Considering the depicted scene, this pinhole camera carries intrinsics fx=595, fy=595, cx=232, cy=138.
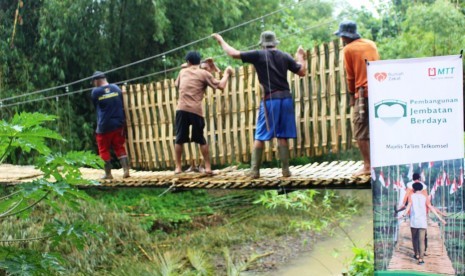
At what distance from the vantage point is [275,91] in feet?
13.7

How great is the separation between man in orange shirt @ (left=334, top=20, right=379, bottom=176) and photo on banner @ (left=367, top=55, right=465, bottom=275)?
0.63 metres

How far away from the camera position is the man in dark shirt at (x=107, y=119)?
541cm

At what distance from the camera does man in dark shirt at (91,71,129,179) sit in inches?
213

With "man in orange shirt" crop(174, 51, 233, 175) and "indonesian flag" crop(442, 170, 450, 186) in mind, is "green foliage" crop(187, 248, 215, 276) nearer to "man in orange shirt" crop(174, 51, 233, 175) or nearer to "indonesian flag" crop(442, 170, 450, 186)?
"man in orange shirt" crop(174, 51, 233, 175)

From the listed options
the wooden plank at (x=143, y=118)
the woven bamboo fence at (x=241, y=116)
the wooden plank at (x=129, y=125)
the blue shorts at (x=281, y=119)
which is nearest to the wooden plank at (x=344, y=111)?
the woven bamboo fence at (x=241, y=116)

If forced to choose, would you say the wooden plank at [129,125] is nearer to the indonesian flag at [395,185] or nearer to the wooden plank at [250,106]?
the wooden plank at [250,106]

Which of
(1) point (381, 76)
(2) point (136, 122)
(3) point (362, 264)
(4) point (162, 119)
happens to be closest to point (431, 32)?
(4) point (162, 119)

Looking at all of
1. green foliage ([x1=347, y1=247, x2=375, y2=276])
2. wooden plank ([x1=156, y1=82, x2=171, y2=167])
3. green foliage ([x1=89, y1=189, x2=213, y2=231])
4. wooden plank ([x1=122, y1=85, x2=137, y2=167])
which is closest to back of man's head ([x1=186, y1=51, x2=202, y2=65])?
wooden plank ([x1=156, y1=82, x2=171, y2=167])

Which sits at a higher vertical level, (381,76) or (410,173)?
(381,76)

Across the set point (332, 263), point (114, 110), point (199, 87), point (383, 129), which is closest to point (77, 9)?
point (114, 110)

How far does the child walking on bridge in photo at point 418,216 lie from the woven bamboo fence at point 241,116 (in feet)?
4.47

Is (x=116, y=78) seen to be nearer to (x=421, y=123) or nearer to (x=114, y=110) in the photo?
(x=114, y=110)

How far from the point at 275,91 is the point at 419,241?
1597 millimetres

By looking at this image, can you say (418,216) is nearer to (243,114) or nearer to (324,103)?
(324,103)
